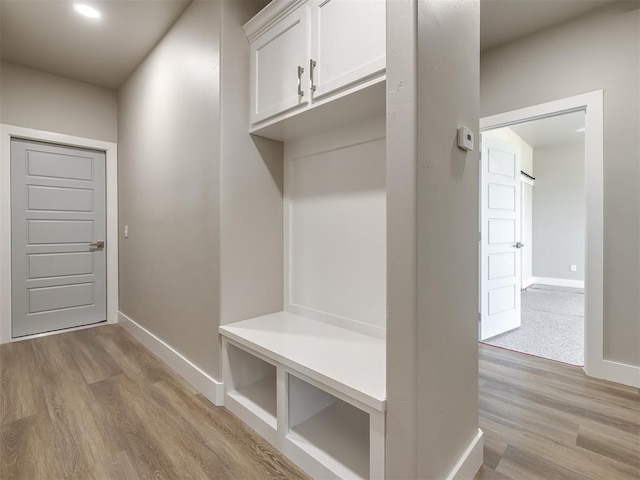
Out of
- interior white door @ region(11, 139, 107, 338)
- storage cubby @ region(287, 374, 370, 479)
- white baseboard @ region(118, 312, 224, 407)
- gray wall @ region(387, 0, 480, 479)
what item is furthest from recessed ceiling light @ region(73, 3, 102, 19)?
storage cubby @ region(287, 374, 370, 479)

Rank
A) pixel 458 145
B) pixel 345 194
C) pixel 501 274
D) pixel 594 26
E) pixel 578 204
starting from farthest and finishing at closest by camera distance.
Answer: pixel 578 204, pixel 501 274, pixel 594 26, pixel 345 194, pixel 458 145

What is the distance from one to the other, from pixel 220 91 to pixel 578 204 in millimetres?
6990

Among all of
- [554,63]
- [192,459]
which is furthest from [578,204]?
[192,459]

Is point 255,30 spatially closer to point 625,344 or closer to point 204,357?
point 204,357

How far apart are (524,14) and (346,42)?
181cm

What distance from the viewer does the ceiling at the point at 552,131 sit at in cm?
482

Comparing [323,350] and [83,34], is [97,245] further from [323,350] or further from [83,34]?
[323,350]

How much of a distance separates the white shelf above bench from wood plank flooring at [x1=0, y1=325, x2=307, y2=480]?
0.48 meters

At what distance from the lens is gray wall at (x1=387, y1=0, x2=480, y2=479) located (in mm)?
1036

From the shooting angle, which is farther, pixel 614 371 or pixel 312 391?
pixel 614 371

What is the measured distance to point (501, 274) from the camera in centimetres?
332

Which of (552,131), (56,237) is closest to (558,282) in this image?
(552,131)

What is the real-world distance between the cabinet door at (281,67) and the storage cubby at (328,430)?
1.47m

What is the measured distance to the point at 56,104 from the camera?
3262 mm
